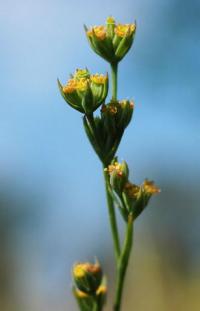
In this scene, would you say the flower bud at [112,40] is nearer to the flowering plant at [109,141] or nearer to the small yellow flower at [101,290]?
the flowering plant at [109,141]


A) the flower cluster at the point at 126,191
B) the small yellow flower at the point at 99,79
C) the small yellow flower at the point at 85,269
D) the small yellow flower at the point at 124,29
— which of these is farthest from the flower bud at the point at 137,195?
the small yellow flower at the point at 124,29

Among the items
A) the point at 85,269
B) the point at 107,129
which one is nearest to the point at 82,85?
the point at 107,129

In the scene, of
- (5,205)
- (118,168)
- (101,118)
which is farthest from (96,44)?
(5,205)

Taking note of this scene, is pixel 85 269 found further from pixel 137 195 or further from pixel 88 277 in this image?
pixel 137 195

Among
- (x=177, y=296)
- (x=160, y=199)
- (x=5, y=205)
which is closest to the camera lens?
(x=177, y=296)

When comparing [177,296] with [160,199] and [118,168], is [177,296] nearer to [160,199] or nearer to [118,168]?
[160,199]

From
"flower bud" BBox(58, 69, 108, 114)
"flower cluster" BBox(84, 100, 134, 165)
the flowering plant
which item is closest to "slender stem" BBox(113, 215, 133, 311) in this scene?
the flowering plant

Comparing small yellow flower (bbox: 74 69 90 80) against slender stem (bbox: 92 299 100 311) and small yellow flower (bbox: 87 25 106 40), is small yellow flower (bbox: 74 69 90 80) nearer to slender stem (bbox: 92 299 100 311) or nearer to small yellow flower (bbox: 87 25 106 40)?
small yellow flower (bbox: 87 25 106 40)
